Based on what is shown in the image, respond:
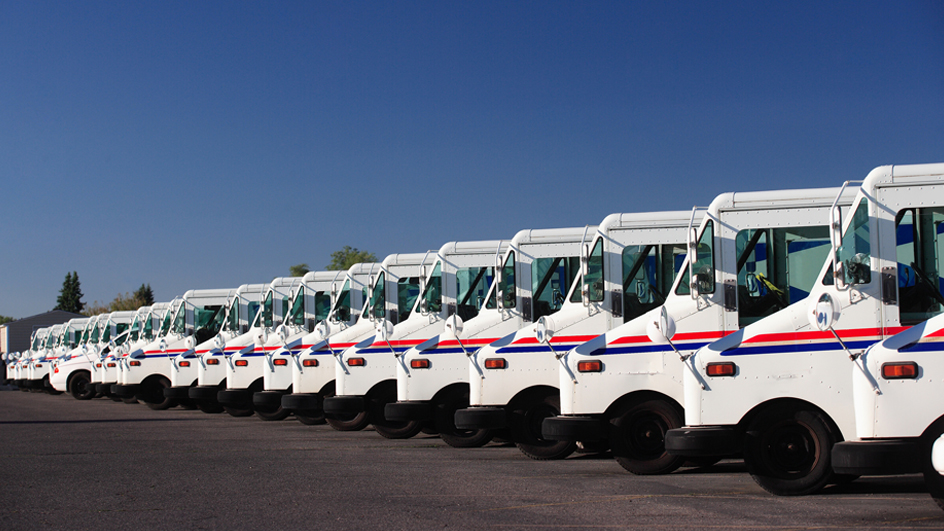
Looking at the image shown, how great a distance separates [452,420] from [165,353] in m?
11.7

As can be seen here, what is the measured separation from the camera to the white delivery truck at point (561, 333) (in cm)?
1204

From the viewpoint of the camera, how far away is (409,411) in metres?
13.8

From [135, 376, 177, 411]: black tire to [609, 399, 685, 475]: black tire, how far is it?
15680 millimetres

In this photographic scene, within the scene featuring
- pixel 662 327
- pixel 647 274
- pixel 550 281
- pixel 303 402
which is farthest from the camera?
pixel 303 402

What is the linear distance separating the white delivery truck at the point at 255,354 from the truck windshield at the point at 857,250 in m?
12.7

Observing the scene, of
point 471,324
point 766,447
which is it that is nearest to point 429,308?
point 471,324

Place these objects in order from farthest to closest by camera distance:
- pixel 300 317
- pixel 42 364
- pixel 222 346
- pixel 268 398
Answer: pixel 42 364, pixel 222 346, pixel 300 317, pixel 268 398

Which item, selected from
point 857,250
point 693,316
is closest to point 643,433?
point 693,316

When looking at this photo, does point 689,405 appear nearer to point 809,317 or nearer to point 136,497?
point 809,317

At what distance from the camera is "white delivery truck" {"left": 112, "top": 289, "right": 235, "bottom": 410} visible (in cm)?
2302

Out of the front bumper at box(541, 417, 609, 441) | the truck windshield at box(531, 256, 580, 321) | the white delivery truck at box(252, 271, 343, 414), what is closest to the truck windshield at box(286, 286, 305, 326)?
the white delivery truck at box(252, 271, 343, 414)

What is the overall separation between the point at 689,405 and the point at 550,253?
4.63 m

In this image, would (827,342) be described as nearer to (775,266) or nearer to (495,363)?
(775,266)

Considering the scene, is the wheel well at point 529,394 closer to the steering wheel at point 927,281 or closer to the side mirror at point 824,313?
the side mirror at point 824,313
